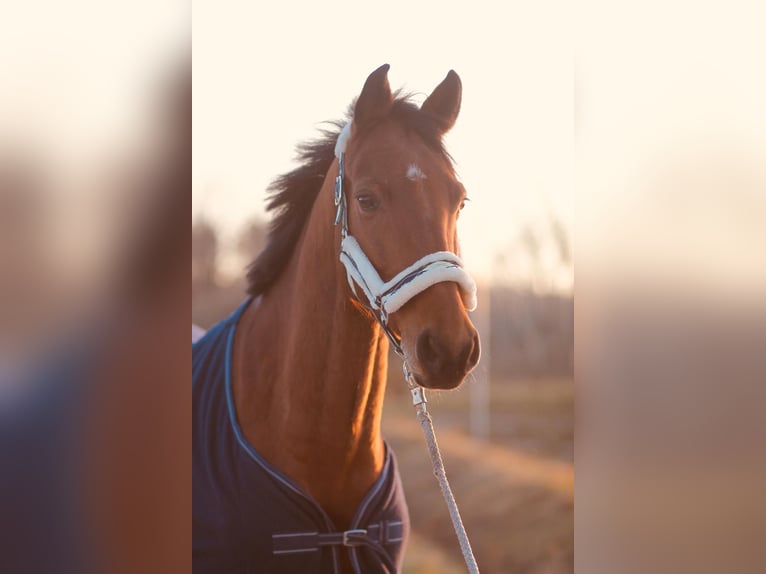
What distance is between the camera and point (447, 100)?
5.92ft

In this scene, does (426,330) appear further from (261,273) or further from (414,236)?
(261,273)

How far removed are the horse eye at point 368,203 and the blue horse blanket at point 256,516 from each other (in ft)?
1.61

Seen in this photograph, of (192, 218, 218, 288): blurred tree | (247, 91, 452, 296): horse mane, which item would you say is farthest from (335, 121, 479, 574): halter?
(192, 218, 218, 288): blurred tree

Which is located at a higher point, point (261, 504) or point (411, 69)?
point (411, 69)

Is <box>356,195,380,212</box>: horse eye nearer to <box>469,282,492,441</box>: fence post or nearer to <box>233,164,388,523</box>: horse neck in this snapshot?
<box>233,164,388,523</box>: horse neck

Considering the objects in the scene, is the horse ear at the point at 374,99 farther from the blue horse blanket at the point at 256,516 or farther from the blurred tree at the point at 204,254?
the blue horse blanket at the point at 256,516

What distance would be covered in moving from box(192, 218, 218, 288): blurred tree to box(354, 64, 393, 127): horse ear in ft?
1.52

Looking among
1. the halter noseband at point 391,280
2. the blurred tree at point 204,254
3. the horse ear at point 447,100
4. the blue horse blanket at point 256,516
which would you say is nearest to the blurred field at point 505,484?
the blue horse blanket at point 256,516

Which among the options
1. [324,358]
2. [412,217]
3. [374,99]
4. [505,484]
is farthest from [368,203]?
[505,484]

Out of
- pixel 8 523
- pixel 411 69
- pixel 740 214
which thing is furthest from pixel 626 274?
pixel 8 523

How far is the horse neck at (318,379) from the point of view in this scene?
171cm

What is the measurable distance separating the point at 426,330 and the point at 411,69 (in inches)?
30.7

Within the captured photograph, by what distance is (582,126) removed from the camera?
219cm

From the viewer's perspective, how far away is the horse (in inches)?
63.6
